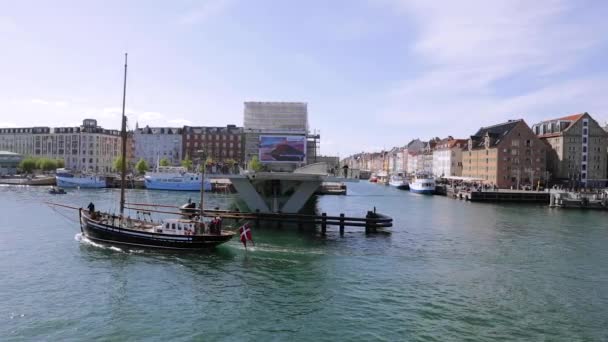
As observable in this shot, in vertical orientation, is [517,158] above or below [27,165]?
above

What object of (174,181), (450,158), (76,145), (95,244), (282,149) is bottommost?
(95,244)

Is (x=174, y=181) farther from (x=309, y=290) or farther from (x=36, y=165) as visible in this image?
(x=309, y=290)

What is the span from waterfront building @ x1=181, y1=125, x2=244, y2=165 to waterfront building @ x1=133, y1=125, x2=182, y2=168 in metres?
3.56

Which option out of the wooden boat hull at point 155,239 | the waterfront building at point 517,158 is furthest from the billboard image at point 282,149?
the waterfront building at point 517,158

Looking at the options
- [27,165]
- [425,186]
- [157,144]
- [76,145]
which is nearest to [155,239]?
[425,186]

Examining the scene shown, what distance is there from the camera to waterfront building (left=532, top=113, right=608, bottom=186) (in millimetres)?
123625

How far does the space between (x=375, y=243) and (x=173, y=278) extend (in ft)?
66.5

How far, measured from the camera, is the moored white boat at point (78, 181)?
126 m

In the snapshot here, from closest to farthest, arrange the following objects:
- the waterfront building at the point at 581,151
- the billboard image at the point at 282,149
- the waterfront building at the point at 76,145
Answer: the billboard image at the point at 282,149 < the waterfront building at the point at 581,151 < the waterfront building at the point at 76,145

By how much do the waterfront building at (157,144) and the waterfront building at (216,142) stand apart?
11.7 feet

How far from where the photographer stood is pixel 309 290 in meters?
28.0

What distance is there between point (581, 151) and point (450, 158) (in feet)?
154

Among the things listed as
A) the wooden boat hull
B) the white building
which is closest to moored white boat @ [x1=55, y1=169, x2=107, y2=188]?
the white building

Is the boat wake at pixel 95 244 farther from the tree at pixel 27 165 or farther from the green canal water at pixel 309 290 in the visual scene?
the tree at pixel 27 165
